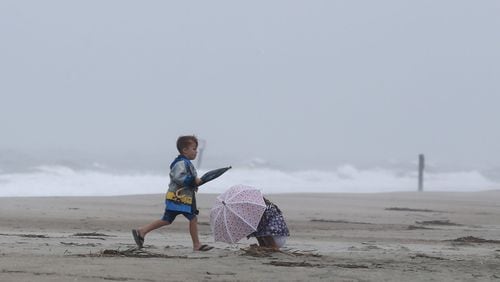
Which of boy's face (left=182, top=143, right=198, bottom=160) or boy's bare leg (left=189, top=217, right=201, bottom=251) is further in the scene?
boy's face (left=182, top=143, right=198, bottom=160)

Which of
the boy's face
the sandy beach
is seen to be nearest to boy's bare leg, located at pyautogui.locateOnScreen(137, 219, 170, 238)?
the sandy beach

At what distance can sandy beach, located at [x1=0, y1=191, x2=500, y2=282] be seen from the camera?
5715 millimetres

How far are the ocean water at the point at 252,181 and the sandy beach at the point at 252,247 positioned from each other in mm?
8379

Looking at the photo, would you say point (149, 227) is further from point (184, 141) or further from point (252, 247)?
point (252, 247)

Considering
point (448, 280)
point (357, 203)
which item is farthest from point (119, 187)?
point (448, 280)

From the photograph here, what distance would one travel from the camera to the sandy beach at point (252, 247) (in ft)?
18.7

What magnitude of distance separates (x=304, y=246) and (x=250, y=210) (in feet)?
3.92

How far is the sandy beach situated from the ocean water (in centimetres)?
838

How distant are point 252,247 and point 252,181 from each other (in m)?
22.4

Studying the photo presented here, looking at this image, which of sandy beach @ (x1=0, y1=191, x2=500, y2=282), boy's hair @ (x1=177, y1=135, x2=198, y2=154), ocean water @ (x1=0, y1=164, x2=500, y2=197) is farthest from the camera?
ocean water @ (x1=0, y1=164, x2=500, y2=197)

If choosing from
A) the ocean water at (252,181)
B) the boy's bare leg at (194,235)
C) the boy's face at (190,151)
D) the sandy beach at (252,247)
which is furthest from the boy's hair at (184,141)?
the ocean water at (252,181)

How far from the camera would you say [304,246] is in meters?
8.21

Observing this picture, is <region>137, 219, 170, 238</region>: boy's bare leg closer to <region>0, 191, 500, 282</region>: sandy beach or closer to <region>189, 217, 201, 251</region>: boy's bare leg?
<region>0, 191, 500, 282</region>: sandy beach

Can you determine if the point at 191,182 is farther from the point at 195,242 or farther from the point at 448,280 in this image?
the point at 448,280
